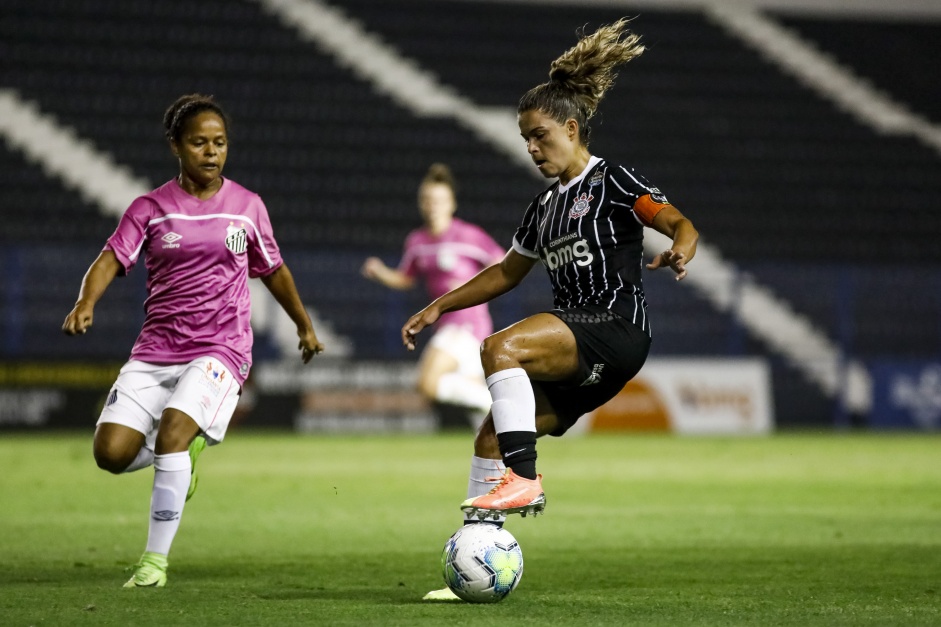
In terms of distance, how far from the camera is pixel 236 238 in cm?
659

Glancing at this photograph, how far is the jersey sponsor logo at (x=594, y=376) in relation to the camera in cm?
573

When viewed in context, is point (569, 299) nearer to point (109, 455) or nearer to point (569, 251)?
point (569, 251)

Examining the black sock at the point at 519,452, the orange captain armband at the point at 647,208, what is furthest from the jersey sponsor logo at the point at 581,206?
the black sock at the point at 519,452

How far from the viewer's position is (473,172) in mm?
23969

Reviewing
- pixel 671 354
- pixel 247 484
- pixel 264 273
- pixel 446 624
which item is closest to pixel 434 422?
pixel 671 354

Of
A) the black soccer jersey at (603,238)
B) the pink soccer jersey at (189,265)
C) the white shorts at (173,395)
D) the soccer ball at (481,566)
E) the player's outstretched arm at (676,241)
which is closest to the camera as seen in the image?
the player's outstretched arm at (676,241)

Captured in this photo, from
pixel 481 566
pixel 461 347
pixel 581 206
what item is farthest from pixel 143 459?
pixel 461 347

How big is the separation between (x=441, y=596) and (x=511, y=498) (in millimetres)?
560

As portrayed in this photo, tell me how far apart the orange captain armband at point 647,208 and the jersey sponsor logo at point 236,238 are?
183cm

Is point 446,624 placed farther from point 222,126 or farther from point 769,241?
point 769,241

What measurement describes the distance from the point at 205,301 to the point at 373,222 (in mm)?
16409

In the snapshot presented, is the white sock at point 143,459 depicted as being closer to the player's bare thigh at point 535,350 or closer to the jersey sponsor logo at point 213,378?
the jersey sponsor logo at point 213,378

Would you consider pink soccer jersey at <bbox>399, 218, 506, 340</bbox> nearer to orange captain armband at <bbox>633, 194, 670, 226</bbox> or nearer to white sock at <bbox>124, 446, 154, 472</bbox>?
A: white sock at <bbox>124, 446, 154, 472</bbox>

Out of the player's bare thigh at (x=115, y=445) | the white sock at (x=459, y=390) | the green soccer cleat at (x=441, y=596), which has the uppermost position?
the player's bare thigh at (x=115, y=445)
